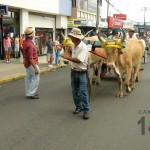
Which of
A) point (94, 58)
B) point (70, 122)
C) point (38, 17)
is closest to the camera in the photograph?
point (70, 122)

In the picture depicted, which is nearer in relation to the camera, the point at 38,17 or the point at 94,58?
the point at 94,58

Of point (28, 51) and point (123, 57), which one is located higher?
point (28, 51)

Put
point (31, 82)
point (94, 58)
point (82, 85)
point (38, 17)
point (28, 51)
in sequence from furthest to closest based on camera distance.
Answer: point (38, 17), point (94, 58), point (31, 82), point (28, 51), point (82, 85)

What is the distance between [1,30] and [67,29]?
12.2 metres

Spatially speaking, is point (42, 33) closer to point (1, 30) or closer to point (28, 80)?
point (1, 30)

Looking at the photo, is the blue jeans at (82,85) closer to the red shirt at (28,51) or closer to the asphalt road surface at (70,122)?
the asphalt road surface at (70,122)

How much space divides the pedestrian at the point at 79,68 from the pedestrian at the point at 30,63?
2.05 m

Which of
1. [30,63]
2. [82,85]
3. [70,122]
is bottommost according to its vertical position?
[70,122]

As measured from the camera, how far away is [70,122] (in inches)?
300

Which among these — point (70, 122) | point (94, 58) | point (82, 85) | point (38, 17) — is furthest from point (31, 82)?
point (38, 17)

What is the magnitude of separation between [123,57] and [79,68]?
3.02 metres

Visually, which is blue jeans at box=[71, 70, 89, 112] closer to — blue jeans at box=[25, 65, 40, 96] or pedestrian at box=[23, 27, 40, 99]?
pedestrian at box=[23, 27, 40, 99]

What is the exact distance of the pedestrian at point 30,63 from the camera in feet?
32.1

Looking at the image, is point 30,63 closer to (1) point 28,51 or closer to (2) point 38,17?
(1) point 28,51
